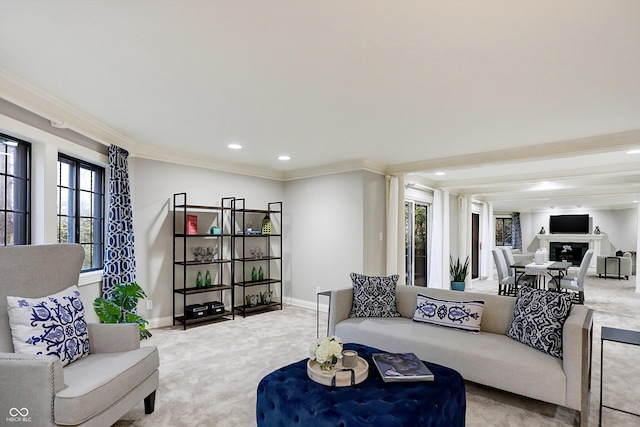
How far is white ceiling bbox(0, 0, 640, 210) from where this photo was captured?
1.82 meters

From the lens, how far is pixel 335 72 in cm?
247

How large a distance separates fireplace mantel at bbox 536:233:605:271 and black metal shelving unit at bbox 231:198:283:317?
35.7ft

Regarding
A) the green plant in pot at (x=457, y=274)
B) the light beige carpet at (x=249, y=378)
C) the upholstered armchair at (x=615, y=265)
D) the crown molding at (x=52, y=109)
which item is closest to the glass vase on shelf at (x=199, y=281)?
the light beige carpet at (x=249, y=378)

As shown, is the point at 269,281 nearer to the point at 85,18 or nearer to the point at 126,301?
the point at 126,301

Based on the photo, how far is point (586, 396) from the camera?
232 cm

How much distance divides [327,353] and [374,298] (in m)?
1.72

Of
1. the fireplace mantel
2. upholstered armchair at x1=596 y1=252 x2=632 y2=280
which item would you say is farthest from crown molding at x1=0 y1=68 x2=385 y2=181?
the fireplace mantel

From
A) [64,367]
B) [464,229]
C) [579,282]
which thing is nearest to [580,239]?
[464,229]

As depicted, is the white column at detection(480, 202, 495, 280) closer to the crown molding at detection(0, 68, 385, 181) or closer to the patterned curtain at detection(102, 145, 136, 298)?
the crown molding at detection(0, 68, 385, 181)

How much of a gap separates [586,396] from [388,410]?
1512 mm

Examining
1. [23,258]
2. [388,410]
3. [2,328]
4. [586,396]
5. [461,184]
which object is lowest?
[586,396]

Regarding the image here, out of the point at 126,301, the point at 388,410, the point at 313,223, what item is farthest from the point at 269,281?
the point at 388,410

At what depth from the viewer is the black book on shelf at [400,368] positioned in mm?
2068

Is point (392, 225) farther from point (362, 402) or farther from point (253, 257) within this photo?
point (362, 402)
